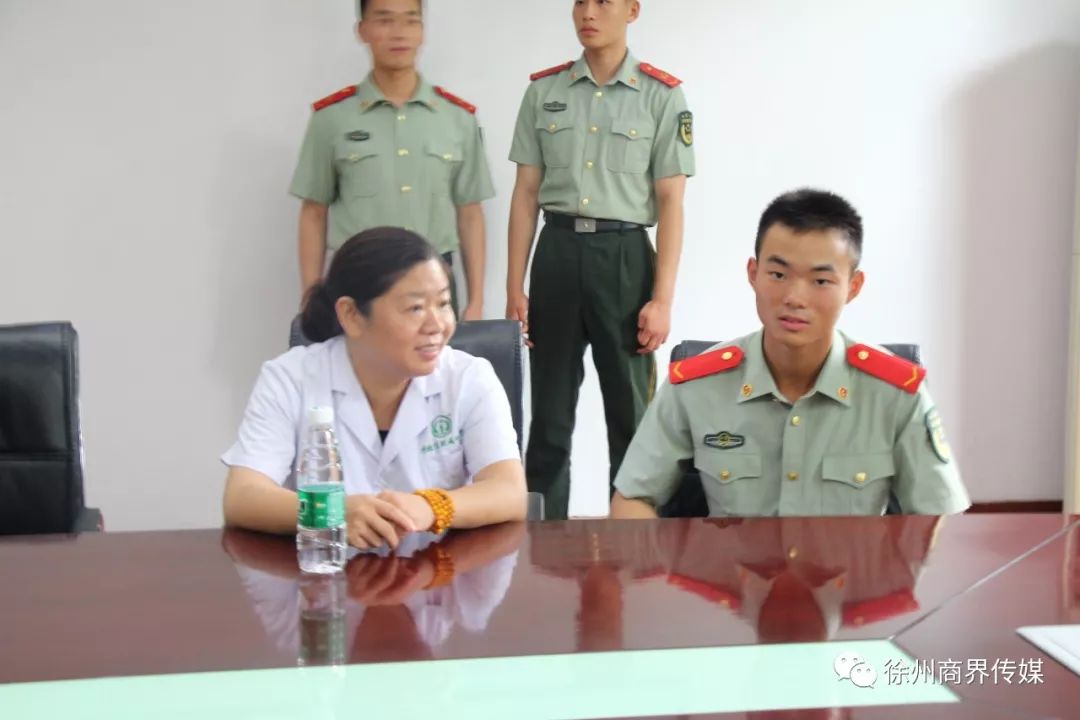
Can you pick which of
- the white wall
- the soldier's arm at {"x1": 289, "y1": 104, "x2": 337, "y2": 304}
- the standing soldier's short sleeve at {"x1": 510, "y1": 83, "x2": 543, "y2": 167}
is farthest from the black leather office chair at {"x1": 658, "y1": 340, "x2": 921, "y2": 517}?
the white wall

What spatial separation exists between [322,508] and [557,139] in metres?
2.24

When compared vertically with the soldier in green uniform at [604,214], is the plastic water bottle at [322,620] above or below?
below

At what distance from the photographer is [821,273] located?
2.26 metres

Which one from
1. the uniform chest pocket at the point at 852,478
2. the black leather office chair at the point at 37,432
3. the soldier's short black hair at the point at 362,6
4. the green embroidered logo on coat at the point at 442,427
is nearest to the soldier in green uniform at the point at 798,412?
the uniform chest pocket at the point at 852,478

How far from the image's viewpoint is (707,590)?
1.51 meters

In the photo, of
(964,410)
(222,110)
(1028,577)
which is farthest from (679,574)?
(964,410)

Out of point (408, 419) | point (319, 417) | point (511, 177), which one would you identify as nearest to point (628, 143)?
point (511, 177)

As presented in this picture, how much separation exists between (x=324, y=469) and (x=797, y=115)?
2.91 metres

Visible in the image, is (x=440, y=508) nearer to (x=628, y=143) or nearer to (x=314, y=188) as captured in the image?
(x=628, y=143)

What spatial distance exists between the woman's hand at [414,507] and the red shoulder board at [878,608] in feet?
2.02

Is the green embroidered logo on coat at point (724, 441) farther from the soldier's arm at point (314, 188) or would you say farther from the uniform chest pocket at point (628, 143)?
the soldier's arm at point (314, 188)

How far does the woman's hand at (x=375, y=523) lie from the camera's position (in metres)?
→ 1.70

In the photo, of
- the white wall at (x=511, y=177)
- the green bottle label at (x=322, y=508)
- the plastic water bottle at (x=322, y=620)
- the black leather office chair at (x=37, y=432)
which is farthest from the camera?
the white wall at (x=511, y=177)

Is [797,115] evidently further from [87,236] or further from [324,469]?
[324,469]
